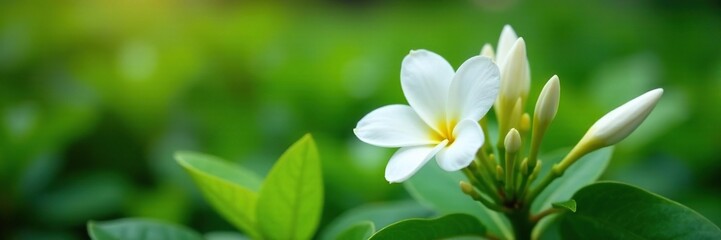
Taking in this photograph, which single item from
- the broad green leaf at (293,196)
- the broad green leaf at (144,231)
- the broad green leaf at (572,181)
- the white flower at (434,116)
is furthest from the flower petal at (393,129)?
the broad green leaf at (144,231)

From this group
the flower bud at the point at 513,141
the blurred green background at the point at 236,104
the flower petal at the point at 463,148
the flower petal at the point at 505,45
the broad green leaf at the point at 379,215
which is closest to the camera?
the flower petal at the point at 463,148

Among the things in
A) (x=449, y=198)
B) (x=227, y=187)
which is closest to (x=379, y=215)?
(x=449, y=198)

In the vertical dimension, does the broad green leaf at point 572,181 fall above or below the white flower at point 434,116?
below

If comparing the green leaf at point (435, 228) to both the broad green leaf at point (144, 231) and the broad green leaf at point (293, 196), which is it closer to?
the broad green leaf at point (293, 196)

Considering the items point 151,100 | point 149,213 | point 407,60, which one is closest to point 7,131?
point 149,213

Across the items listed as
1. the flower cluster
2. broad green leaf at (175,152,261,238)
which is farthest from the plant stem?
broad green leaf at (175,152,261,238)

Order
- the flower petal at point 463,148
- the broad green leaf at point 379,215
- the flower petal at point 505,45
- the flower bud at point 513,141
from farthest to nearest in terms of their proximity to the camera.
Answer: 1. the broad green leaf at point 379,215
2. the flower petal at point 505,45
3. the flower bud at point 513,141
4. the flower petal at point 463,148

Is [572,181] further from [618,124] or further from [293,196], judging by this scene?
[293,196]
